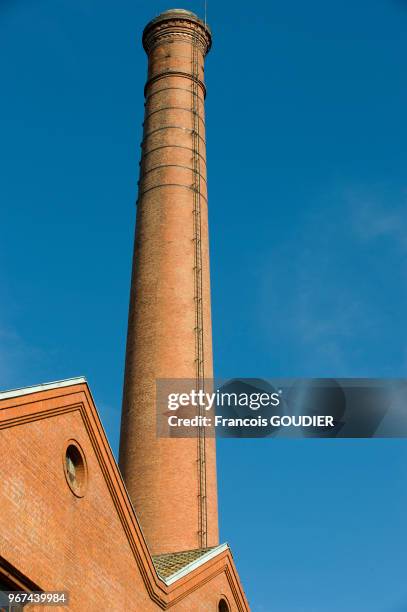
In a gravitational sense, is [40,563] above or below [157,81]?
below

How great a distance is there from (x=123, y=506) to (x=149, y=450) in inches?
306

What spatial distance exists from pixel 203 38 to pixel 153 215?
27.4 ft

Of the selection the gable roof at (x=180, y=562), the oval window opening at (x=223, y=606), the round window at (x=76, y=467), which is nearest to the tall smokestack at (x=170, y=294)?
the gable roof at (x=180, y=562)

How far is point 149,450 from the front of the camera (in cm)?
A: 2459

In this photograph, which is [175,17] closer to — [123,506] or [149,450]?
[149,450]

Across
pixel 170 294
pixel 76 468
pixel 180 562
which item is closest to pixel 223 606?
pixel 180 562

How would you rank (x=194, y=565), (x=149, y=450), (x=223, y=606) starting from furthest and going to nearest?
(x=149, y=450) → (x=223, y=606) → (x=194, y=565)

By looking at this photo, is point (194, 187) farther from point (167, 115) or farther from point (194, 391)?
point (194, 391)

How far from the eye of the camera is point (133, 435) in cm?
2516

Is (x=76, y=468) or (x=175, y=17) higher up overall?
(x=175, y=17)

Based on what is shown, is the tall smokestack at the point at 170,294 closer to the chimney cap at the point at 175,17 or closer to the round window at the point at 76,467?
the chimney cap at the point at 175,17

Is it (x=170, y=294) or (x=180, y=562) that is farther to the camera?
(x=170, y=294)

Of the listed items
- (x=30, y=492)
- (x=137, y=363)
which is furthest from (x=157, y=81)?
(x=30, y=492)

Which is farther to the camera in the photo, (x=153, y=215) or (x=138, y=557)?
(x=153, y=215)
